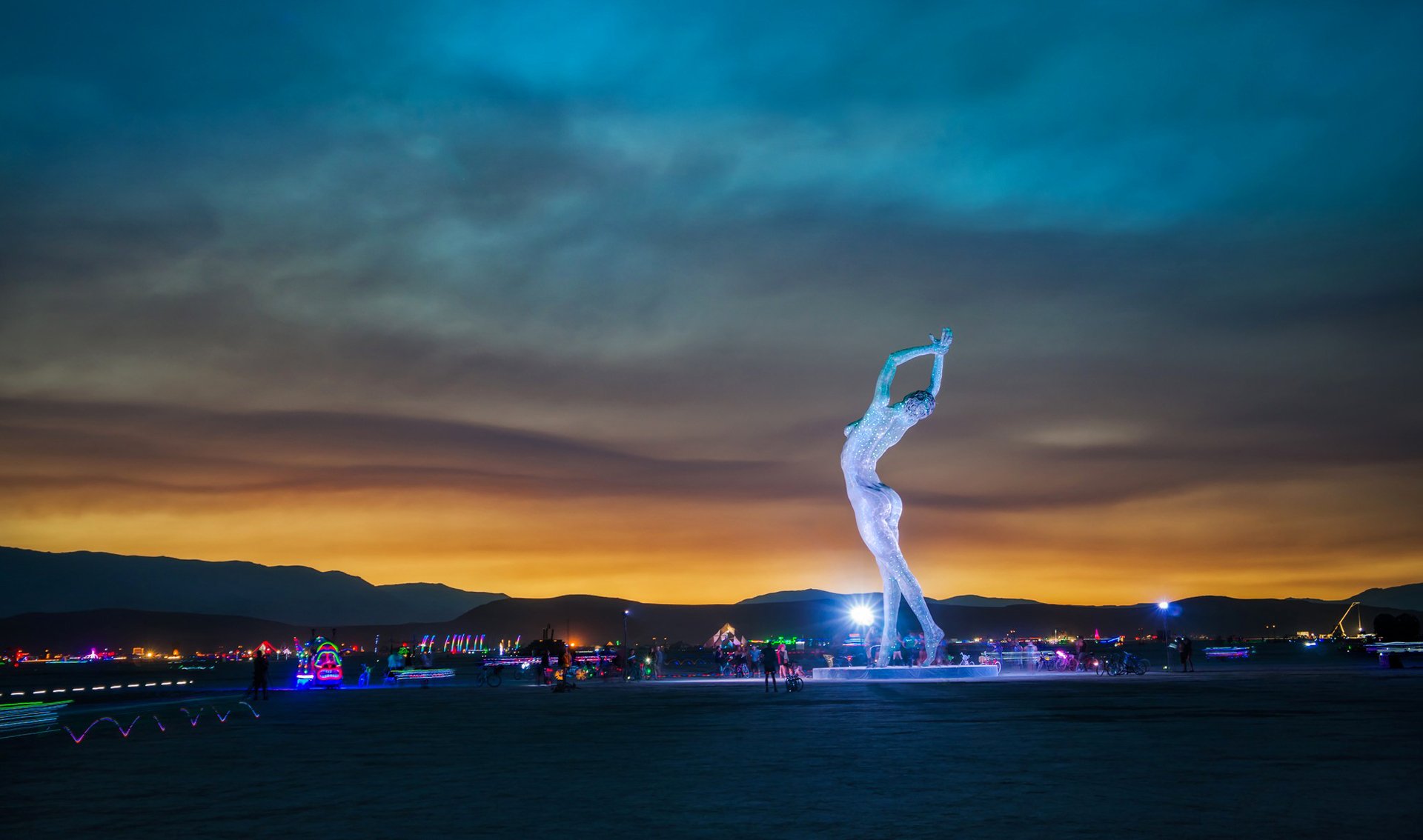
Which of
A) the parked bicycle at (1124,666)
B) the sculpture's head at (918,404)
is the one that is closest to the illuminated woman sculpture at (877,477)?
the sculpture's head at (918,404)

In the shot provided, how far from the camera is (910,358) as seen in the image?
40625 millimetres

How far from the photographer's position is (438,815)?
10.5m

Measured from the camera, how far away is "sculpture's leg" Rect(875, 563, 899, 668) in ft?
142

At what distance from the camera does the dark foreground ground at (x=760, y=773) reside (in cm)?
981

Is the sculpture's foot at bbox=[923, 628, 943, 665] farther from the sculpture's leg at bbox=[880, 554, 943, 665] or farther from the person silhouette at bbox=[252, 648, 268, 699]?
the person silhouette at bbox=[252, 648, 268, 699]

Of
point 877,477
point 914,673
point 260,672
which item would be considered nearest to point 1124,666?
point 914,673

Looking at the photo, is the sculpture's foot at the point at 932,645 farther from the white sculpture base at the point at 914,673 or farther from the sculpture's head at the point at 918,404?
the sculpture's head at the point at 918,404

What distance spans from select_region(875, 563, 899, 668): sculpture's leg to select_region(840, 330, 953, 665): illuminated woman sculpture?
28 millimetres

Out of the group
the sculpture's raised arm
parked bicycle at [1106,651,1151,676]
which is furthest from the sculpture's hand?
parked bicycle at [1106,651,1151,676]

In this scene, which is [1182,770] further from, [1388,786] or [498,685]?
[498,685]

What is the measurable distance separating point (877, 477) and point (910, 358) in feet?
17.0

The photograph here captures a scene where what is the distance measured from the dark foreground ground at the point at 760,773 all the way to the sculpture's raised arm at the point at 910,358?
16.6 meters

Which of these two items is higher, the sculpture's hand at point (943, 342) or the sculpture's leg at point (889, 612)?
the sculpture's hand at point (943, 342)

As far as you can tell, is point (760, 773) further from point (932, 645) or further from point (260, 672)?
point (932, 645)
